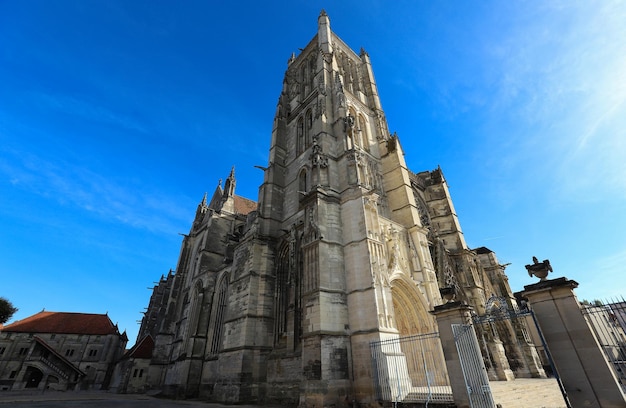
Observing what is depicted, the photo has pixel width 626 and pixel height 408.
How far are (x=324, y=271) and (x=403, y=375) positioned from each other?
4.04 meters

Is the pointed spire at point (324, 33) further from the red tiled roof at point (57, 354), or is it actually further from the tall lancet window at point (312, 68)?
the red tiled roof at point (57, 354)

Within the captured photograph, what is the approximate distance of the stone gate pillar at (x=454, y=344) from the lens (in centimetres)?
602

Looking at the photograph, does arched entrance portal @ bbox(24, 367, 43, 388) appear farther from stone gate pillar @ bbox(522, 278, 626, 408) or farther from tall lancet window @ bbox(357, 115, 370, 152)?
stone gate pillar @ bbox(522, 278, 626, 408)

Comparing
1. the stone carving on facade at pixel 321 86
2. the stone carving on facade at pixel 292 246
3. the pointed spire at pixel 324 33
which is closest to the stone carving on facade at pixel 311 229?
the stone carving on facade at pixel 292 246

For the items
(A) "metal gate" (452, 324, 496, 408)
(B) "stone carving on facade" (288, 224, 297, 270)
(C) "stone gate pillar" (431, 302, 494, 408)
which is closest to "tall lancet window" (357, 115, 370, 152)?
(B) "stone carving on facade" (288, 224, 297, 270)

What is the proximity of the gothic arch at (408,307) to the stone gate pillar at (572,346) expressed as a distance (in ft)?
20.7

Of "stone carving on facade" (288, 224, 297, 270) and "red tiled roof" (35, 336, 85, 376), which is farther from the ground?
"stone carving on facade" (288, 224, 297, 270)

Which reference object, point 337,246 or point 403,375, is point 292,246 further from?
point 403,375

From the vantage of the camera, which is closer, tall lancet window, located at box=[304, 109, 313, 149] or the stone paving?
the stone paving

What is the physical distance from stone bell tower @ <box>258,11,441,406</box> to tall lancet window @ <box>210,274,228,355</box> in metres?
5.00

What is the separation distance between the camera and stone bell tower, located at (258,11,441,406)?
945 centimetres

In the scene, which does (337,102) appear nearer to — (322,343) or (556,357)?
(322,343)

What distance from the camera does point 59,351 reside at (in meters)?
30.0

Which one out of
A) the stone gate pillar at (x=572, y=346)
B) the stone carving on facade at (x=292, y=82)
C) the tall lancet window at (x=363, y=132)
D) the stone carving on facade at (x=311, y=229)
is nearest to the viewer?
the stone gate pillar at (x=572, y=346)
